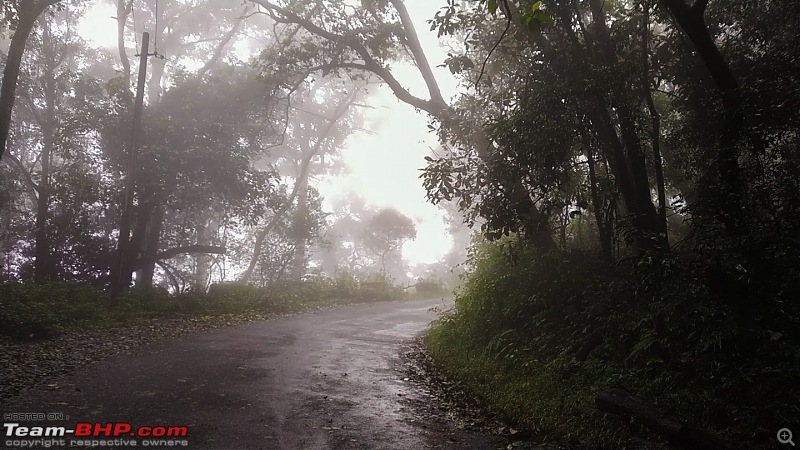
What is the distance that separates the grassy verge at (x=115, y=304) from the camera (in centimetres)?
1041

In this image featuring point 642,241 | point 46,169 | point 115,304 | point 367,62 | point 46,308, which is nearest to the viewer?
point 642,241

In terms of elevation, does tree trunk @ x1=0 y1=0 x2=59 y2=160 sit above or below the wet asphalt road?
above

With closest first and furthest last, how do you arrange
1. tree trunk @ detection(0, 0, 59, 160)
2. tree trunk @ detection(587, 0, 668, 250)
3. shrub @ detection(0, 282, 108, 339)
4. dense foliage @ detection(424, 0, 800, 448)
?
dense foliage @ detection(424, 0, 800, 448), tree trunk @ detection(587, 0, 668, 250), shrub @ detection(0, 282, 108, 339), tree trunk @ detection(0, 0, 59, 160)

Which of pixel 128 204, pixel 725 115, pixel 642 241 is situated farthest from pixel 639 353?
pixel 128 204

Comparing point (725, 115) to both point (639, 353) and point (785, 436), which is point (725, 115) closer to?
point (639, 353)

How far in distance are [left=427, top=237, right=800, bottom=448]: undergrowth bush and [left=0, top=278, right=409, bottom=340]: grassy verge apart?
30.2ft

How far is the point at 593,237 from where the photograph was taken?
11727mm

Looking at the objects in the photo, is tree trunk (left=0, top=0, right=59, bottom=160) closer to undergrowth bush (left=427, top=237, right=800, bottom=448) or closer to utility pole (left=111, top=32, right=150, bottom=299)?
utility pole (left=111, top=32, right=150, bottom=299)

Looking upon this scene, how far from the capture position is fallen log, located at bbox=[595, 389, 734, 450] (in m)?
4.66

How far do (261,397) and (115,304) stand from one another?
10115mm

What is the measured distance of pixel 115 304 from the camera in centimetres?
1399

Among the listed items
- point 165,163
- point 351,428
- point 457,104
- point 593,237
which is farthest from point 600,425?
point 165,163

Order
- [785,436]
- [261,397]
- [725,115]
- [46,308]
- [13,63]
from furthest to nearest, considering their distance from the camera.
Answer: [13,63] < [46,308] < [725,115] < [261,397] < [785,436]

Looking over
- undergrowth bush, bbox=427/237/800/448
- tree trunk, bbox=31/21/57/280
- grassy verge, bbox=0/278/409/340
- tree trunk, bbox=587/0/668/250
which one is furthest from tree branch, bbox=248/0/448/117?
tree trunk, bbox=31/21/57/280
